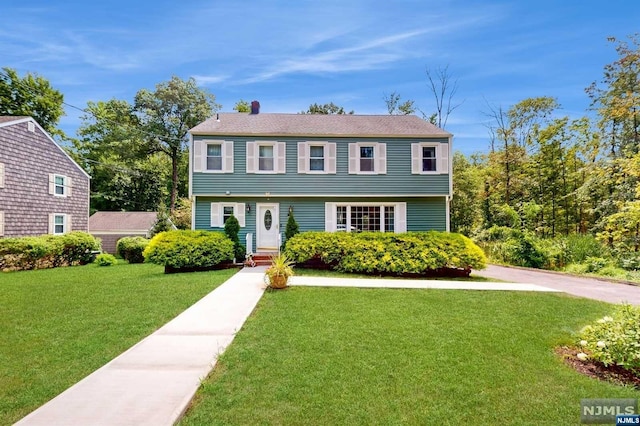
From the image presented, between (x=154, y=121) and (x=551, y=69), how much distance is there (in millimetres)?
25792

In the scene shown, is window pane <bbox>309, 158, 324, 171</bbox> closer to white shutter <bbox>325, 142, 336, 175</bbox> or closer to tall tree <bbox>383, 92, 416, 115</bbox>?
white shutter <bbox>325, 142, 336, 175</bbox>

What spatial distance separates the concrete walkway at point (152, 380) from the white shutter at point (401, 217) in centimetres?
1032

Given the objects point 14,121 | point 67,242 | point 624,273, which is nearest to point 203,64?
point 14,121

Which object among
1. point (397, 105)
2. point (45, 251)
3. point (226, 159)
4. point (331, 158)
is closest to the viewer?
point (45, 251)

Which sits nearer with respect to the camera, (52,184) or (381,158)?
(381,158)

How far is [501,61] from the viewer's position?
512 inches

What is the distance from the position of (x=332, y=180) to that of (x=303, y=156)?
165 cm

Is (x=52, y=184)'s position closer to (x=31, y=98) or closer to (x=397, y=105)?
(x=31, y=98)

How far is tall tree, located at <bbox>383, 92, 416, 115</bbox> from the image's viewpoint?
2714 centimetres

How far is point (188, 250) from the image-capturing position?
10797 millimetres

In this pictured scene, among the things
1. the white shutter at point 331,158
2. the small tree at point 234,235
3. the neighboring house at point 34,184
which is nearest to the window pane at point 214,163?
the small tree at point 234,235

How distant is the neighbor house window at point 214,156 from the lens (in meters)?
14.4

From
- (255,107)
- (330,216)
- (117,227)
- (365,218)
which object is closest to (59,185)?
(117,227)

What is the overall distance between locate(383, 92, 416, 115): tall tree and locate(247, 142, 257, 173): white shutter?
652 inches
